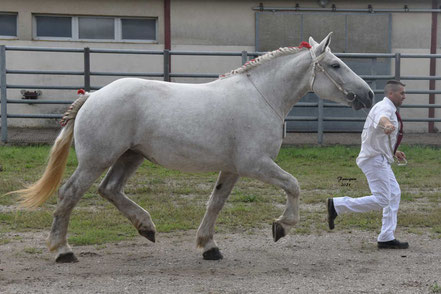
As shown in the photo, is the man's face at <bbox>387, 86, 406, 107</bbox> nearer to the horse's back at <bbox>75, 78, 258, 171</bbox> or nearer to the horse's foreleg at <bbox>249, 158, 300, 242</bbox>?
the horse's foreleg at <bbox>249, 158, 300, 242</bbox>

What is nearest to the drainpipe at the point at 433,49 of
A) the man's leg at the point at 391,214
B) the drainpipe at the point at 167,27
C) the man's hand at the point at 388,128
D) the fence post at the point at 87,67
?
the drainpipe at the point at 167,27

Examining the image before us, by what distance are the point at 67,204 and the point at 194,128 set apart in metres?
1.35

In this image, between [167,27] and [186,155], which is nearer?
[186,155]

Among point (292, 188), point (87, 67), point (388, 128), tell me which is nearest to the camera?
point (292, 188)

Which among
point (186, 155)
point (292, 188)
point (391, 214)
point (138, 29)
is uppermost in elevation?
point (138, 29)

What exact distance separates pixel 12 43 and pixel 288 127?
767 cm

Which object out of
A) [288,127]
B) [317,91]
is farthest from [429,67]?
[317,91]

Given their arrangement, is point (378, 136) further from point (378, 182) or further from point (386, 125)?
point (378, 182)

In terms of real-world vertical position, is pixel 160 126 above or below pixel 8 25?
below

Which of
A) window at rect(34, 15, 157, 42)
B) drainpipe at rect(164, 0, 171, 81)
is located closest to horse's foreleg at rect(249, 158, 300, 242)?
drainpipe at rect(164, 0, 171, 81)

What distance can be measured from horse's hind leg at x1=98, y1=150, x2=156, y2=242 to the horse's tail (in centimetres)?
45

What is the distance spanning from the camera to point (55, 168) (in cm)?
615

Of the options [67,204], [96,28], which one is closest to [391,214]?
[67,204]

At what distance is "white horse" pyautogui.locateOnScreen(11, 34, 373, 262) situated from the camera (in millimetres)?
5770
